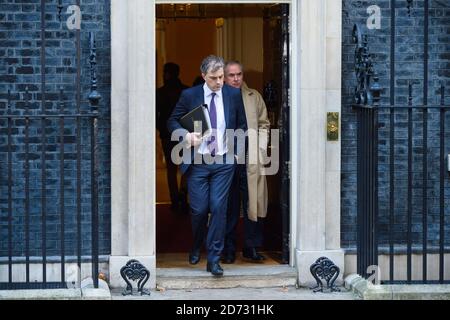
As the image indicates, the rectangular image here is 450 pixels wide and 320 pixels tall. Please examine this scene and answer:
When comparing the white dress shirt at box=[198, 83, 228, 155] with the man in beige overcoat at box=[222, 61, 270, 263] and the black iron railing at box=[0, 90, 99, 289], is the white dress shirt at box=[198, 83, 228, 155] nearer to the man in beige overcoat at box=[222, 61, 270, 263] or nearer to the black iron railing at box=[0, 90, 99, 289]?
the man in beige overcoat at box=[222, 61, 270, 263]

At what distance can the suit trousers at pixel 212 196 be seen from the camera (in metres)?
10.8

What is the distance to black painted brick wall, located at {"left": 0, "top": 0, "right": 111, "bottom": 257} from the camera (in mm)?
10383

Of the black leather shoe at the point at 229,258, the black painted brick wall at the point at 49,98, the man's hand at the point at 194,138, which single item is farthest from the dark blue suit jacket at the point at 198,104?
the black leather shoe at the point at 229,258

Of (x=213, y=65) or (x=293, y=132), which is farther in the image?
(x=293, y=132)

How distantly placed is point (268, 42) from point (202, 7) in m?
3.40

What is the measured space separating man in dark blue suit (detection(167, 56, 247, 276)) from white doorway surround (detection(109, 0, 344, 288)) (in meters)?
0.48

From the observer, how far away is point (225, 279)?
1077 cm

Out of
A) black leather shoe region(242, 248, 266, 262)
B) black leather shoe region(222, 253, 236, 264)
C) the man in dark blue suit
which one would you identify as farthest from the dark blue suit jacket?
black leather shoe region(242, 248, 266, 262)

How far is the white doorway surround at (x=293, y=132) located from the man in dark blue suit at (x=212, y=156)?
1.58 ft

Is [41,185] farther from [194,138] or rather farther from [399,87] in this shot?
[399,87]

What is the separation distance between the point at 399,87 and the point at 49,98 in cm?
297

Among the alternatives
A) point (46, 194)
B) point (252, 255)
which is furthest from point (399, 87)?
point (46, 194)

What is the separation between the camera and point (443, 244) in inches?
408

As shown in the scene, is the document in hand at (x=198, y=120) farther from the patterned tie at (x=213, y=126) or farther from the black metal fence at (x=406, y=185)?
the black metal fence at (x=406, y=185)
